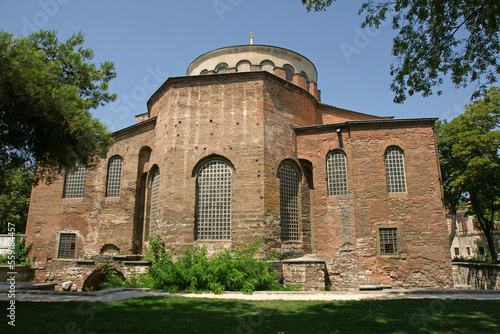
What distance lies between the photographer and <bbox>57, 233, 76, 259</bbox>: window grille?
21.0 m

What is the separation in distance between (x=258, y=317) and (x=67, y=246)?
687 inches

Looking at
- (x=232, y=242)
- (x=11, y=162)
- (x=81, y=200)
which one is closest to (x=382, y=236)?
(x=232, y=242)

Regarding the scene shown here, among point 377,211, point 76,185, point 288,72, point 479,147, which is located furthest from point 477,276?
point 76,185

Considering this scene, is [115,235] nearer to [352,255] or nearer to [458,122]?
[352,255]

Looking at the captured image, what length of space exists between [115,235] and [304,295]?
43.1ft

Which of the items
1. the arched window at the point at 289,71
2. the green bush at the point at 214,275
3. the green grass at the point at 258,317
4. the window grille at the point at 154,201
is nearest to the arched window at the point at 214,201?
the green bush at the point at 214,275

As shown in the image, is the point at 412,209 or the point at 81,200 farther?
the point at 81,200

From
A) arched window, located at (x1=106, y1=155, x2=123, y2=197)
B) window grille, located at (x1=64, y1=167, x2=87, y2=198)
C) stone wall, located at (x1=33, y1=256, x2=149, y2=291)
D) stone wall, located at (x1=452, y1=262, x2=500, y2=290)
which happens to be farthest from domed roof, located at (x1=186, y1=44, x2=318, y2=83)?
stone wall, located at (x1=452, y1=262, x2=500, y2=290)

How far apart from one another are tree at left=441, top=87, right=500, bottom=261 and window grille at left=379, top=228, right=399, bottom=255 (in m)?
8.66

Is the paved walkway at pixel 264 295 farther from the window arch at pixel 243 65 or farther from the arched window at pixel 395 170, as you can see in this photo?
the window arch at pixel 243 65

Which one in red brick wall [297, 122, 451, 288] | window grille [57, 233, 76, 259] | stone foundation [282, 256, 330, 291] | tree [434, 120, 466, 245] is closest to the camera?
stone foundation [282, 256, 330, 291]

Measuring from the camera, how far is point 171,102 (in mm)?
17906

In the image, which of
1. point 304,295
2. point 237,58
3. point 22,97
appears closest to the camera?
point 22,97

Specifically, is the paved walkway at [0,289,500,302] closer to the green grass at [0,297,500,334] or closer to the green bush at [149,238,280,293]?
the green bush at [149,238,280,293]
